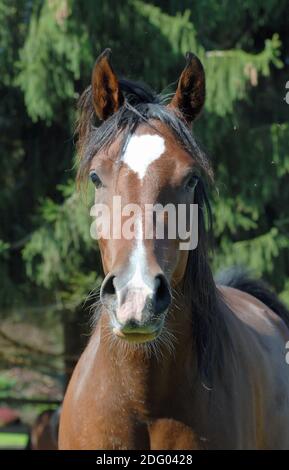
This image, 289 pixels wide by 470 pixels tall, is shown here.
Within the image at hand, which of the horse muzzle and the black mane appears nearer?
the horse muzzle

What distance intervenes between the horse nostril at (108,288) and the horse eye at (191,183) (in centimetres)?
62

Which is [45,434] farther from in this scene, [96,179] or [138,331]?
[138,331]

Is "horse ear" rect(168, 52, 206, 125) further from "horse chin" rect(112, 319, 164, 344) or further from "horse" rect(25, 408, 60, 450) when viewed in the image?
"horse" rect(25, 408, 60, 450)

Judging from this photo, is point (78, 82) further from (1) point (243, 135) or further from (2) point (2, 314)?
(2) point (2, 314)

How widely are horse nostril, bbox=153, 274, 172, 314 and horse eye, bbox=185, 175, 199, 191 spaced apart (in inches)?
22.9

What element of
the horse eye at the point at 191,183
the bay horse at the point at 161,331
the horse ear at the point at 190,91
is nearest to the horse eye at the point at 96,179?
the bay horse at the point at 161,331

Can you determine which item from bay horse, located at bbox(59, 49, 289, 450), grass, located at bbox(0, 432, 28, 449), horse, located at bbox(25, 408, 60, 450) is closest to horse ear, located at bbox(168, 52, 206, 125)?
bay horse, located at bbox(59, 49, 289, 450)

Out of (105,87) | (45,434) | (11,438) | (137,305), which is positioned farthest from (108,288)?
(11,438)

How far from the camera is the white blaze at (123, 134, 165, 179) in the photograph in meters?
3.17

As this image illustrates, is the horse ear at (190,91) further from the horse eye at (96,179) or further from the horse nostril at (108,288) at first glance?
the horse nostril at (108,288)

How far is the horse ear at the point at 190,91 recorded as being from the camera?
3.51 m

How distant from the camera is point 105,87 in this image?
3.54m

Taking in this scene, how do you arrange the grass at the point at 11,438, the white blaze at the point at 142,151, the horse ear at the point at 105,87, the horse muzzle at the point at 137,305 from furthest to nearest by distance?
1. the grass at the point at 11,438
2. the horse ear at the point at 105,87
3. the white blaze at the point at 142,151
4. the horse muzzle at the point at 137,305
